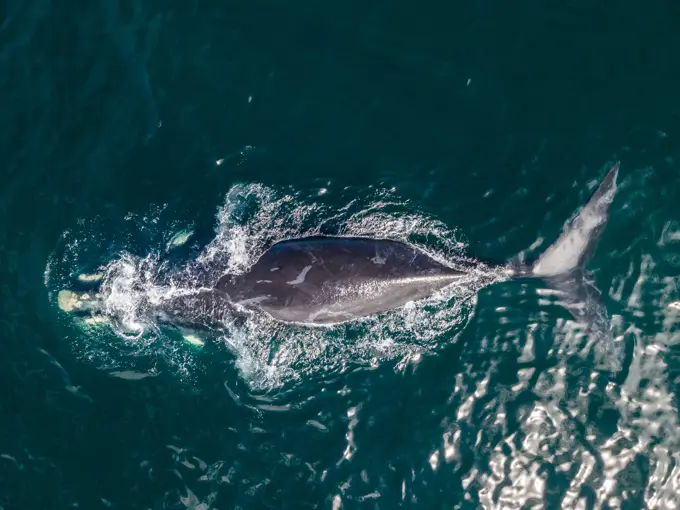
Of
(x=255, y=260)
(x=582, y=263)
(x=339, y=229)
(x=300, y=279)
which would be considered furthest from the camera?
(x=339, y=229)

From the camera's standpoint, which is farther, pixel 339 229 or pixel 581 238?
pixel 339 229

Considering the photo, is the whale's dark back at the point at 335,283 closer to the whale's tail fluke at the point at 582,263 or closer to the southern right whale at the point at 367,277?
the southern right whale at the point at 367,277

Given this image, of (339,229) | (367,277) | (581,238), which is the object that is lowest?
(367,277)

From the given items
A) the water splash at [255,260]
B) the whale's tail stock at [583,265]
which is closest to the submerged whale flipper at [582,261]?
the whale's tail stock at [583,265]

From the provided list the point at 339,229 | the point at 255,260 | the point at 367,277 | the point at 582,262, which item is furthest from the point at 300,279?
the point at 582,262

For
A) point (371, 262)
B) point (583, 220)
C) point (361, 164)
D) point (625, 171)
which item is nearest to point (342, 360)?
point (371, 262)

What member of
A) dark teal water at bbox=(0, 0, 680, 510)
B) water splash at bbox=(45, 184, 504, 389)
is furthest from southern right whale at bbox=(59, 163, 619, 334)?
dark teal water at bbox=(0, 0, 680, 510)

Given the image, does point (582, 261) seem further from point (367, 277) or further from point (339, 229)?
point (339, 229)

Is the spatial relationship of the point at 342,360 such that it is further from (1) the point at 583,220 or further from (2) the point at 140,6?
(2) the point at 140,6
